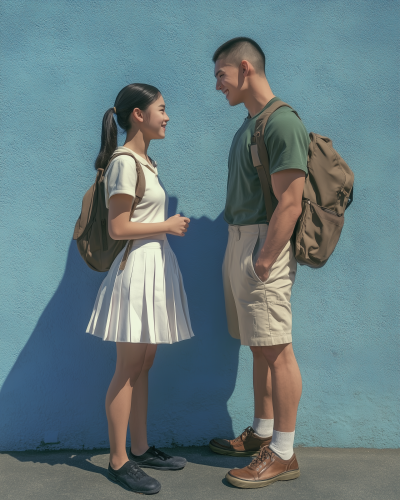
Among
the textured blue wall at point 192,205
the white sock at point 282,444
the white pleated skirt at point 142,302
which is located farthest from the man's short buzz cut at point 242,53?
the white sock at point 282,444

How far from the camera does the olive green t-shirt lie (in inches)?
83.0

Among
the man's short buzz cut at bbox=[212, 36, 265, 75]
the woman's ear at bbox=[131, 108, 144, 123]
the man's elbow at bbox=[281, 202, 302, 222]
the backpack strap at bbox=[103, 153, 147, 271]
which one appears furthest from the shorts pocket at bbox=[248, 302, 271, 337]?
the man's short buzz cut at bbox=[212, 36, 265, 75]

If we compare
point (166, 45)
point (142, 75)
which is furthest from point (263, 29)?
point (142, 75)

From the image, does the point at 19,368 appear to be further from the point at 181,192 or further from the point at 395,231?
the point at 395,231

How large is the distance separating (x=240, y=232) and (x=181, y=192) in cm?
54

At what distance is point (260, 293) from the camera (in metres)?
2.25

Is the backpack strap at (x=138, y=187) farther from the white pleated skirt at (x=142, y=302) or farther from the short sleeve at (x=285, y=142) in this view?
the short sleeve at (x=285, y=142)

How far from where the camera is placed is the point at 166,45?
2.68 m

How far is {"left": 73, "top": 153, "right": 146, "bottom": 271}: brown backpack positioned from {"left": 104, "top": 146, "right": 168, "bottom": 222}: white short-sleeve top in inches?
5.0

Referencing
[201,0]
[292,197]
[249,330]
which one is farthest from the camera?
[201,0]

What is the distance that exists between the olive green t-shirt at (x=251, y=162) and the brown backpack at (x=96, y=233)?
1.88ft

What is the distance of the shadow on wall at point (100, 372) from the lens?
269 cm

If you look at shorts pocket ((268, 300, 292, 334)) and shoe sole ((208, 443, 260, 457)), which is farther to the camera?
shoe sole ((208, 443, 260, 457))

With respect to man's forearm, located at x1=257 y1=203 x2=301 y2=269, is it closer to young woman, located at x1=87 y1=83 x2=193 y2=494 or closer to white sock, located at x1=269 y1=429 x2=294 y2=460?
young woman, located at x1=87 y1=83 x2=193 y2=494
